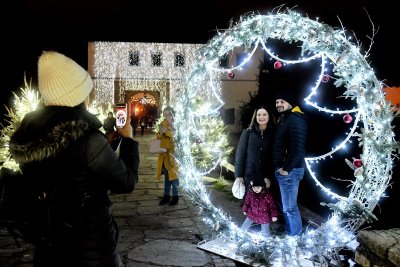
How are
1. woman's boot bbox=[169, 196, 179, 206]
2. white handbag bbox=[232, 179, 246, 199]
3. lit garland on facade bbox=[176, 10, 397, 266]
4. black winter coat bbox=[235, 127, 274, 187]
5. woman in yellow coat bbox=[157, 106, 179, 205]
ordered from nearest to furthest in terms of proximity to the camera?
lit garland on facade bbox=[176, 10, 397, 266], black winter coat bbox=[235, 127, 274, 187], white handbag bbox=[232, 179, 246, 199], woman in yellow coat bbox=[157, 106, 179, 205], woman's boot bbox=[169, 196, 179, 206]

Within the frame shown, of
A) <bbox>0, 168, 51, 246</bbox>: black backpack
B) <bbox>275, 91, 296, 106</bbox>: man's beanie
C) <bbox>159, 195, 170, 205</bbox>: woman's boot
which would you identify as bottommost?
<bbox>159, 195, 170, 205</bbox>: woman's boot

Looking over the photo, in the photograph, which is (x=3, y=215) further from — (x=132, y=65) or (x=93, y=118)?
(x=132, y=65)

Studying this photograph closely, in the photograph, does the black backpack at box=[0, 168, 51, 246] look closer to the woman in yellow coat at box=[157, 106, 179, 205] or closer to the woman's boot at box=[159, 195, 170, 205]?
the woman in yellow coat at box=[157, 106, 179, 205]

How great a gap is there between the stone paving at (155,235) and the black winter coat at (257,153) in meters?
1.22

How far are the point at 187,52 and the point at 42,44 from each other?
39.8 ft

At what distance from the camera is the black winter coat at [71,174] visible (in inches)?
84.7

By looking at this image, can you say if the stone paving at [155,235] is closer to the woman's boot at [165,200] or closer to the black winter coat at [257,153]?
the woman's boot at [165,200]

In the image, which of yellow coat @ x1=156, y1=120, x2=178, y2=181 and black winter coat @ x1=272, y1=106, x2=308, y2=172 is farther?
yellow coat @ x1=156, y1=120, x2=178, y2=181

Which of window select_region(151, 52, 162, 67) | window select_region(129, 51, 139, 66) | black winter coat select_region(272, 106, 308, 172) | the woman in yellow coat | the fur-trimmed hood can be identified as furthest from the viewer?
window select_region(151, 52, 162, 67)

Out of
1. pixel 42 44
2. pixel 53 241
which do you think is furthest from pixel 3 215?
pixel 42 44

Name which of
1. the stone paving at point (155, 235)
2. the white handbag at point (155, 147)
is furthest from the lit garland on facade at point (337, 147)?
the white handbag at point (155, 147)

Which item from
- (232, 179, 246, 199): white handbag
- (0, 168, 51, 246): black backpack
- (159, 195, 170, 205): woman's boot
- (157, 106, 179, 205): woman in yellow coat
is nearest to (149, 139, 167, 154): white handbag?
(157, 106, 179, 205): woman in yellow coat

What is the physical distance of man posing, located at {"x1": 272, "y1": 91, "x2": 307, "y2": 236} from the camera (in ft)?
17.2

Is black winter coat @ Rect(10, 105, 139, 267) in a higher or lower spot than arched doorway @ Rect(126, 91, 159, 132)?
higher
